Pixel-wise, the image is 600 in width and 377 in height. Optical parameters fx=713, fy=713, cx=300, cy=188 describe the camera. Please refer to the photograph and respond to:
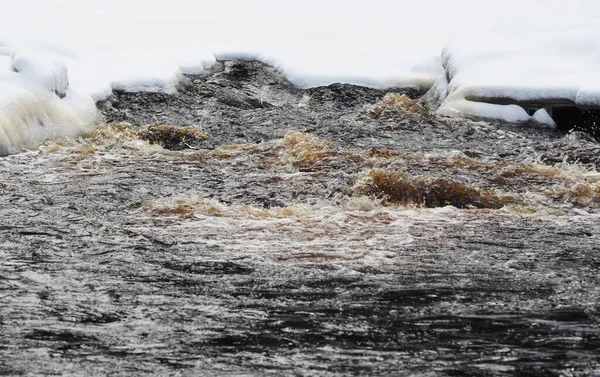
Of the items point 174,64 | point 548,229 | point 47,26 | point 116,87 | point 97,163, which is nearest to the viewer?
point 548,229

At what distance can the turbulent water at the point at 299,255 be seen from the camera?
2.90m

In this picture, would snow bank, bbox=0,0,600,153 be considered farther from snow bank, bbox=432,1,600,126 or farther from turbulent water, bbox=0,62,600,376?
turbulent water, bbox=0,62,600,376

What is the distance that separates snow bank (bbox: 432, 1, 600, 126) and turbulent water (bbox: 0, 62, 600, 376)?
1.08m

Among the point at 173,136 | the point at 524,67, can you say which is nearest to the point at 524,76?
the point at 524,67

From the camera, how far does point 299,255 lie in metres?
4.06

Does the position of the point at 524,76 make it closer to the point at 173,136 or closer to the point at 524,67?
the point at 524,67

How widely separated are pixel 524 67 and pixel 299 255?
6.49 metres

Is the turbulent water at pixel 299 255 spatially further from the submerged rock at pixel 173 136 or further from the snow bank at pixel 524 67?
the snow bank at pixel 524 67

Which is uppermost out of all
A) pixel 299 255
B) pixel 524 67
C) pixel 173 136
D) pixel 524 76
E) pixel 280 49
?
pixel 280 49

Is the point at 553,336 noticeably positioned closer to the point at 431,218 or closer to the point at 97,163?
the point at 431,218

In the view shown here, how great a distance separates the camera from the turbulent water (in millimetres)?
2900

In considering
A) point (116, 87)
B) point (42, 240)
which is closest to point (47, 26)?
point (116, 87)

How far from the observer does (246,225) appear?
4.72 m

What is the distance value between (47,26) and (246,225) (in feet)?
33.6
